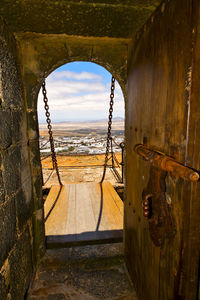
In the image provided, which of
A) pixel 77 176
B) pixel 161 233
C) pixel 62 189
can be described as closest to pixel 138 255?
pixel 161 233

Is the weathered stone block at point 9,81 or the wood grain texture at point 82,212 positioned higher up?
the weathered stone block at point 9,81

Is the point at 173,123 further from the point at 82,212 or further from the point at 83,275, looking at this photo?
the point at 82,212

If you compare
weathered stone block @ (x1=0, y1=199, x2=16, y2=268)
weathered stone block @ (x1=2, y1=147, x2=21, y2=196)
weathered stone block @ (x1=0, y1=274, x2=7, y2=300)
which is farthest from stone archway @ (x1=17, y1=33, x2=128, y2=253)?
weathered stone block @ (x1=0, y1=274, x2=7, y2=300)

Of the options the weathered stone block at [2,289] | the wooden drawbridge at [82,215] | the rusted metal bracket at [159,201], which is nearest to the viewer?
the rusted metal bracket at [159,201]

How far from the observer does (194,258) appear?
31.4 inches

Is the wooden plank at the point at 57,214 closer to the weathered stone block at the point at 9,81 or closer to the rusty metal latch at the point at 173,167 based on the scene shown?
the weathered stone block at the point at 9,81

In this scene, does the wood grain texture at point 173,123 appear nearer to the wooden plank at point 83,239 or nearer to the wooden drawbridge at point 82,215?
the wooden plank at point 83,239

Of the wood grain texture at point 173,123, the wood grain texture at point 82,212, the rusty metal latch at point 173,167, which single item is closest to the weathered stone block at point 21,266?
the wood grain texture at point 82,212

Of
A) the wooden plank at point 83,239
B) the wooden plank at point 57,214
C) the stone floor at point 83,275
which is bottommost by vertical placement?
the stone floor at point 83,275

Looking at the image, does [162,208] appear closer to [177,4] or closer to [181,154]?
[181,154]

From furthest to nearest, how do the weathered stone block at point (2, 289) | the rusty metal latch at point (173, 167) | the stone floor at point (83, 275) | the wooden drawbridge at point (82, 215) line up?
the wooden drawbridge at point (82, 215)
the stone floor at point (83, 275)
the weathered stone block at point (2, 289)
the rusty metal latch at point (173, 167)

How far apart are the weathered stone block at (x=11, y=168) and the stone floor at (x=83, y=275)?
109cm

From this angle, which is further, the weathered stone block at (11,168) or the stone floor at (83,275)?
the stone floor at (83,275)

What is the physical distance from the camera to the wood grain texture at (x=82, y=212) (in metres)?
2.46
